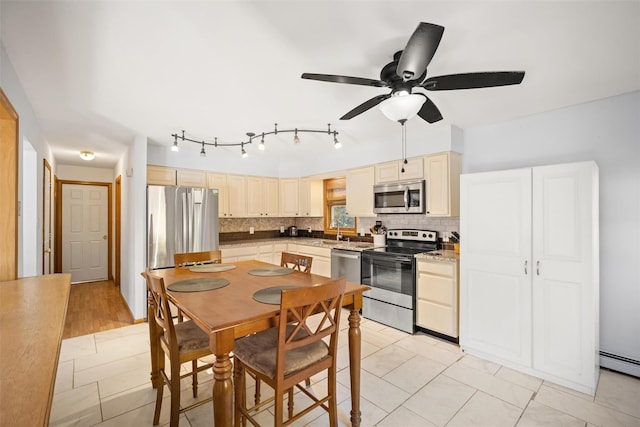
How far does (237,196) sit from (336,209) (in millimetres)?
1743

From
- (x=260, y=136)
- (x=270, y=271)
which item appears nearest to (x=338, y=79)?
(x=270, y=271)

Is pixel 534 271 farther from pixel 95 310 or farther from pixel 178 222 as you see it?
pixel 95 310

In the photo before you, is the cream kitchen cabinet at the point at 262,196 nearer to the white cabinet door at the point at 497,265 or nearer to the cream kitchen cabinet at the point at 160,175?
the cream kitchen cabinet at the point at 160,175

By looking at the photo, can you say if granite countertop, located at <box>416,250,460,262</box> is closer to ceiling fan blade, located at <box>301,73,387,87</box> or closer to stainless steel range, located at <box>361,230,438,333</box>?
stainless steel range, located at <box>361,230,438,333</box>

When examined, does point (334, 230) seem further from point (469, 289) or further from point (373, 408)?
point (373, 408)

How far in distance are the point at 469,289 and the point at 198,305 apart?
2490 mm

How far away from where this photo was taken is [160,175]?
4.18 meters

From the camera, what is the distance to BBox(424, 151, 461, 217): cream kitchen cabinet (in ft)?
11.2

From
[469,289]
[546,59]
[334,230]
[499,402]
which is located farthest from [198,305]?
[334,230]

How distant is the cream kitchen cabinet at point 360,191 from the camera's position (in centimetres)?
423

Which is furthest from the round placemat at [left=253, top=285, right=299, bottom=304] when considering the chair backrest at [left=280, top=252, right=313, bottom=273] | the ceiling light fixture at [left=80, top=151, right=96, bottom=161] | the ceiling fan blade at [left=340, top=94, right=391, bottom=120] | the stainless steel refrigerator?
the ceiling light fixture at [left=80, top=151, right=96, bottom=161]

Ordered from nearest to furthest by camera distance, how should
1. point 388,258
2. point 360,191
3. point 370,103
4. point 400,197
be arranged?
1. point 370,103
2. point 388,258
3. point 400,197
4. point 360,191

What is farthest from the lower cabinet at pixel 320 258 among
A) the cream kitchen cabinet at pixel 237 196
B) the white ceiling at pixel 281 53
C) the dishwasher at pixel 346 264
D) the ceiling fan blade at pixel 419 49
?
the ceiling fan blade at pixel 419 49

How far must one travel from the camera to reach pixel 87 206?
587 centimetres
